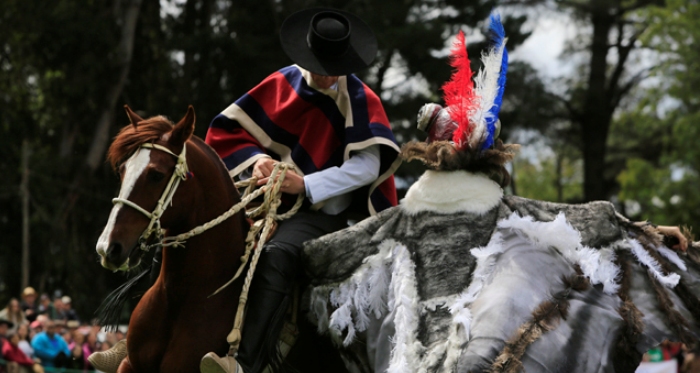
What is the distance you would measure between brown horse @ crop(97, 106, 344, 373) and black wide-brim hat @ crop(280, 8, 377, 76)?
0.95 metres

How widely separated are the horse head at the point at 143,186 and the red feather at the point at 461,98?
4.47 ft

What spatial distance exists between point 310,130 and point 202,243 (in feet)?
3.85

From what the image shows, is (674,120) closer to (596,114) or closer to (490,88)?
(596,114)

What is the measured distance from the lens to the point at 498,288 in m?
4.23

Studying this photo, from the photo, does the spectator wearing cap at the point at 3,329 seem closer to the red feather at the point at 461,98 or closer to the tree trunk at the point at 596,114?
the red feather at the point at 461,98

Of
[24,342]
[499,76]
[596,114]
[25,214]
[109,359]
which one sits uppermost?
[499,76]

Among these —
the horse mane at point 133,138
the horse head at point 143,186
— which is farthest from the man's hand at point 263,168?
the horse mane at point 133,138

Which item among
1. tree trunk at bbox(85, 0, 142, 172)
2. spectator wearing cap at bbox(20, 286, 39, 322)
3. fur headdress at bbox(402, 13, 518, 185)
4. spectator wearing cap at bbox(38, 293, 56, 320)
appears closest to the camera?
fur headdress at bbox(402, 13, 518, 185)

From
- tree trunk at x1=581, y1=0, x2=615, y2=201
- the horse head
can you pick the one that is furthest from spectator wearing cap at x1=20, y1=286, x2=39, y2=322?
tree trunk at x1=581, y1=0, x2=615, y2=201

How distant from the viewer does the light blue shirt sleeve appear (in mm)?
5250

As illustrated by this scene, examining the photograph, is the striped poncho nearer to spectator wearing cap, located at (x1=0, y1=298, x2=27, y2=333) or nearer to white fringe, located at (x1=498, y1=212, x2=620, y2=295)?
white fringe, located at (x1=498, y1=212, x2=620, y2=295)

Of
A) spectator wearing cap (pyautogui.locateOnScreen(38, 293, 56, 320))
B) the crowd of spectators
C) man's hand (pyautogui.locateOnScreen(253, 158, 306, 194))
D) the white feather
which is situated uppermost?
the white feather

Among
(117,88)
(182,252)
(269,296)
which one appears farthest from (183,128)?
(117,88)

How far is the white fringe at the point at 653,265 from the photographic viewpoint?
177 inches
